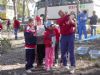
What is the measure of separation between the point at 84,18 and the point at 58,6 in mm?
17302

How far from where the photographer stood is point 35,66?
43.8ft

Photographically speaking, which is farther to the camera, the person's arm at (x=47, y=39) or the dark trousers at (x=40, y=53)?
the dark trousers at (x=40, y=53)

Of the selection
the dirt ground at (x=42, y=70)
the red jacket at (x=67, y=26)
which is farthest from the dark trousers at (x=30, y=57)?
the red jacket at (x=67, y=26)

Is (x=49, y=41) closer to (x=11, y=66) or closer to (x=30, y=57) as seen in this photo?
(x=30, y=57)

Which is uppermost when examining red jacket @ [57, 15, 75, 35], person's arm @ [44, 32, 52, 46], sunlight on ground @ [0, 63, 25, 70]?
red jacket @ [57, 15, 75, 35]

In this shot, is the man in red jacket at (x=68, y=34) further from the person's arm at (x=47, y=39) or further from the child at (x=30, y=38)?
the child at (x=30, y=38)

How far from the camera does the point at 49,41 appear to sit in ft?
40.8

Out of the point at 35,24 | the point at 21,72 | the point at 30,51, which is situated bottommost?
the point at 21,72

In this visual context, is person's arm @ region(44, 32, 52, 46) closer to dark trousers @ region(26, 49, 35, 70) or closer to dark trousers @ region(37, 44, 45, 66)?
dark trousers @ region(37, 44, 45, 66)

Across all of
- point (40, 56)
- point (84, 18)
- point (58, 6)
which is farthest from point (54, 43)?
point (58, 6)

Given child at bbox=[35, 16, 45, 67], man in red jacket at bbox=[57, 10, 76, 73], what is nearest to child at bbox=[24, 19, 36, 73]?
child at bbox=[35, 16, 45, 67]

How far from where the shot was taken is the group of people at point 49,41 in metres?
12.1

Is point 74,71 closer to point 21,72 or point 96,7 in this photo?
point 21,72

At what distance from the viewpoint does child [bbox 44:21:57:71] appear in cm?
1243
